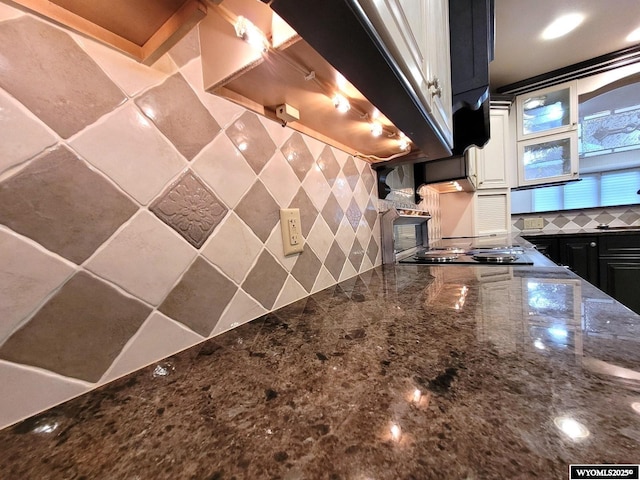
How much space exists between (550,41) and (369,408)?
3066 mm

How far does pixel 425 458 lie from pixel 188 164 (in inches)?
19.6

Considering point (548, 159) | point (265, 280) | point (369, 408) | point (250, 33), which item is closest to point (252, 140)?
point (250, 33)

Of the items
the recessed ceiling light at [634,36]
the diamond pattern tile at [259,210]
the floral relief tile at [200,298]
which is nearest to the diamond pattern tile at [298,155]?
the diamond pattern tile at [259,210]

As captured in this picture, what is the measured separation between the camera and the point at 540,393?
9.9 inches

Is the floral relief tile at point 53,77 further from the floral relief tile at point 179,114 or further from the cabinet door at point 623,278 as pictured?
the cabinet door at point 623,278

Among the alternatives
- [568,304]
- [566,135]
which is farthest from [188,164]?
[566,135]

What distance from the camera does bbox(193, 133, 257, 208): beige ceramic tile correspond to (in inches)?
18.2

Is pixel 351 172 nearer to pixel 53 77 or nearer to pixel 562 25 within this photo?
Result: pixel 53 77

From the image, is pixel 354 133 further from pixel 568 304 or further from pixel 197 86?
pixel 568 304

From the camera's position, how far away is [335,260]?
0.81 m

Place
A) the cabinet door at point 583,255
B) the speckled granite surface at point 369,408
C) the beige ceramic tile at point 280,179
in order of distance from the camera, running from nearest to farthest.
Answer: the speckled granite surface at point 369,408
the beige ceramic tile at point 280,179
the cabinet door at point 583,255

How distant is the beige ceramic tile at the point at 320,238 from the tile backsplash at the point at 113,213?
0.51 ft

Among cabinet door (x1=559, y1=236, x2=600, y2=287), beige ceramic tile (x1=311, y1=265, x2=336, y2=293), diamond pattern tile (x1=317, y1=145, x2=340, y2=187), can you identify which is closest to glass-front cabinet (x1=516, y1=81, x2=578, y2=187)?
cabinet door (x1=559, y1=236, x2=600, y2=287)

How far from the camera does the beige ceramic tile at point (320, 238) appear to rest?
709mm
